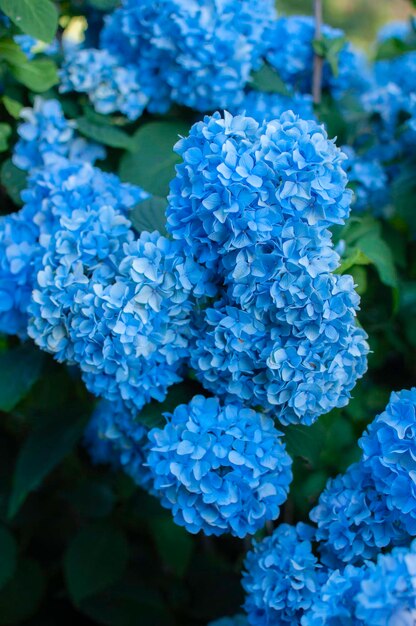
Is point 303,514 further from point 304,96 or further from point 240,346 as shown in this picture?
point 304,96

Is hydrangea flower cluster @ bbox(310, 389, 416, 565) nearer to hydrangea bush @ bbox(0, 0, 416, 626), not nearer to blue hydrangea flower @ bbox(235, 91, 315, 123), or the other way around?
hydrangea bush @ bbox(0, 0, 416, 626)

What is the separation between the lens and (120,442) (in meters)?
1.18

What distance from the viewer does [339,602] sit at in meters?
0.82

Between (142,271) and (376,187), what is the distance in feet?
2.14

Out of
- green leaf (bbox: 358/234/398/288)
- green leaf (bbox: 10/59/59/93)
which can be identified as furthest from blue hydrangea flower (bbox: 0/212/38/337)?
green leaf (bbox: 358/234/398/288)

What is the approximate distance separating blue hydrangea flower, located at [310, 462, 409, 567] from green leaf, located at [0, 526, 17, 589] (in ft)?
2.37

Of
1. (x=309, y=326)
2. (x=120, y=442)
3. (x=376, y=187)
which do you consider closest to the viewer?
(x=309, y=326)

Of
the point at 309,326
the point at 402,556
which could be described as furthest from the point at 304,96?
the point at 402,556

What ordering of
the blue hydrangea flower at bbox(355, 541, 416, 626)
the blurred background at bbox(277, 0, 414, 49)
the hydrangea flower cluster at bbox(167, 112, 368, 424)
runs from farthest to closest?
the blurred background at bbox(277, 0, 414, 49)
the hydrangea flower cluster at bbox(167, 112, 368, 424)
the blue hydrangea flower at bbox(355, 541, 416, 626)

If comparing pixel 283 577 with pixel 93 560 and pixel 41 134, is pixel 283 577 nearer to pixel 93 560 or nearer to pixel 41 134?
pixel 93 560

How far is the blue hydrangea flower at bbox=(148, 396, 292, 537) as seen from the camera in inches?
37.0

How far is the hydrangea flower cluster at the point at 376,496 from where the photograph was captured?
0.92 m

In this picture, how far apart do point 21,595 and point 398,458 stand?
0.97 meters

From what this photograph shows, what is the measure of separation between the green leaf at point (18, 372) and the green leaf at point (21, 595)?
55cm
